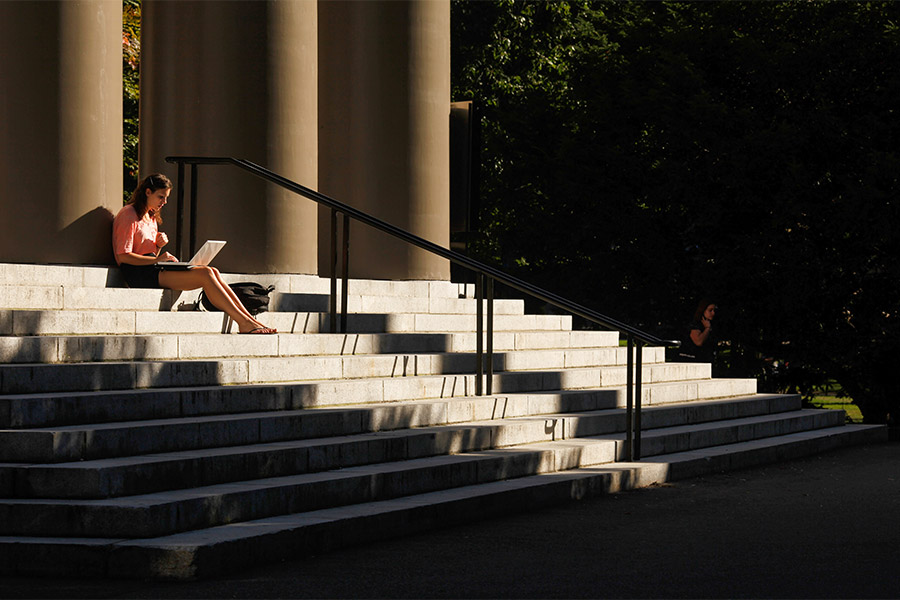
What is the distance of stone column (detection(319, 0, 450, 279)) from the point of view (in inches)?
643

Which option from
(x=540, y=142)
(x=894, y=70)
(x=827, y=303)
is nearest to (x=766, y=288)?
(x=827, y=303)

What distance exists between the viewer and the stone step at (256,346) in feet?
30.8

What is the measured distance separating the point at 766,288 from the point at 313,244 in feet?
32.1

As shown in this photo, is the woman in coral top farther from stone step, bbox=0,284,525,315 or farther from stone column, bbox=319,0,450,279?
stone column, bbox=319,0,450,279

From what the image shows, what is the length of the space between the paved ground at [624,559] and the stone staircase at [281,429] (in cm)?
27

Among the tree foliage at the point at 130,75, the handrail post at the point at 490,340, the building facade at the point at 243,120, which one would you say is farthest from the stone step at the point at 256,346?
the tree foliage at the point at 130,75

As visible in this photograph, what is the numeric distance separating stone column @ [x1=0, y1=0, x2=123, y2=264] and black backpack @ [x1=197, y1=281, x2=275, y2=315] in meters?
1.16

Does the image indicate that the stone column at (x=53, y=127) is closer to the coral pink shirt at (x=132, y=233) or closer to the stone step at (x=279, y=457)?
the coral pink shirt at (x=132, y=233)

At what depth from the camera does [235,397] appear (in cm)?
978

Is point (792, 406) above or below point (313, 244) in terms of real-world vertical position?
below

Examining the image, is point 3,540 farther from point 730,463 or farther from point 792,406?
point 792,406

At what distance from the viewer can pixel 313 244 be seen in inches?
571

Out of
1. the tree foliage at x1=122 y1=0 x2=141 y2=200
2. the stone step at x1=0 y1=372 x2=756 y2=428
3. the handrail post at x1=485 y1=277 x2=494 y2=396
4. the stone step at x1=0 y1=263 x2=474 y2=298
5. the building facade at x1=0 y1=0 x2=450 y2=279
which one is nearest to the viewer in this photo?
the stone step at x1=0 y1=372 x2=756 y2=428

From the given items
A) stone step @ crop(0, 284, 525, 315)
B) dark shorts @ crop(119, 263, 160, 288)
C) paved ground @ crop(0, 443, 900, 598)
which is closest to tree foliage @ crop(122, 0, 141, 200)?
stone step @ crop(0, 284, 525, 315)
